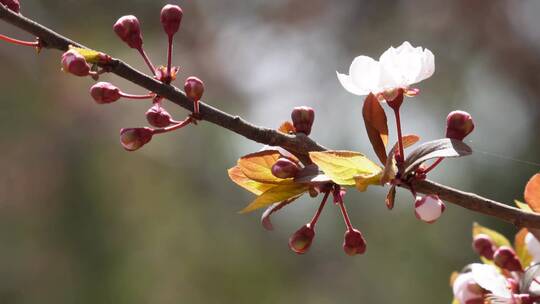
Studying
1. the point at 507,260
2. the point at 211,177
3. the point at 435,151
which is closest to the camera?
the point at 435,151

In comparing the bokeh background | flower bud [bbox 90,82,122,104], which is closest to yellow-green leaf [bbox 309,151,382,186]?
flower bud [bbox 90,82,122,104]

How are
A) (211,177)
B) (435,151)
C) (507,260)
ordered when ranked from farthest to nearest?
(211,177) < (507,260) < (435,151)

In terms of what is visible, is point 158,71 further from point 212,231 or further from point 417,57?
Result: point 212,231

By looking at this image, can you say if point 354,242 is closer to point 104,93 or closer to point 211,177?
point 104,93

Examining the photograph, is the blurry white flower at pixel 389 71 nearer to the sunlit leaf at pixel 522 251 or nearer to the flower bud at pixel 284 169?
the flower bud at pixel 284 169

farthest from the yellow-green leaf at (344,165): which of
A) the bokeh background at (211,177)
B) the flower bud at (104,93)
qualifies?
the bokeh background at (211,177)

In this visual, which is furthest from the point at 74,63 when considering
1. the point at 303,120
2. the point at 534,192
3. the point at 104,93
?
the point at 534,192

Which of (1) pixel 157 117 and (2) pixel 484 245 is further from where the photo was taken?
(2) pixel 484 245

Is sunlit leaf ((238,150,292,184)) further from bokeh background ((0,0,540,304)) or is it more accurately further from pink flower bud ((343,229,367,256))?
bokeh background ((0,0,540,304))
